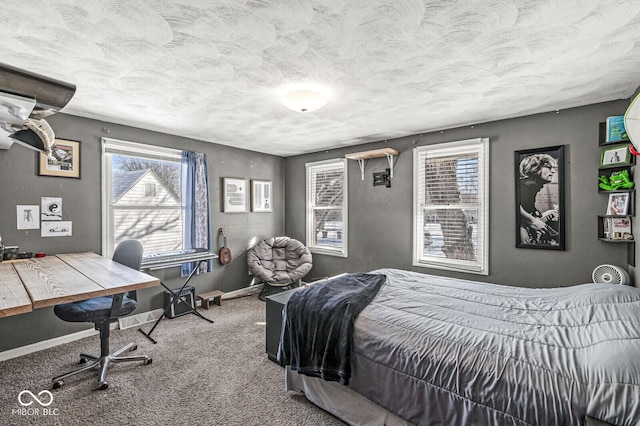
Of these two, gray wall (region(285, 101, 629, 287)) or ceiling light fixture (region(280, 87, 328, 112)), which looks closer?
ceiling light fixture (region(280, 87, 328, 112))

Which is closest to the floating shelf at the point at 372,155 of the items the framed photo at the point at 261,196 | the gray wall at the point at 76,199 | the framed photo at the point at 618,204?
the framed photo at the point at 261,196

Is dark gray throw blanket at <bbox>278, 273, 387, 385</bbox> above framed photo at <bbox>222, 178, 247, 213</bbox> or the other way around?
A: the other way around

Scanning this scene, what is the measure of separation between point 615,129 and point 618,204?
2.13ft

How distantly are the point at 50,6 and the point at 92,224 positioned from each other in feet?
8.21

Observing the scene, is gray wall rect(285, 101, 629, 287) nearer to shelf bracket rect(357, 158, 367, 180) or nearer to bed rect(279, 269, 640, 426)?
shelf bracket rect(357, 158, 367, 180)

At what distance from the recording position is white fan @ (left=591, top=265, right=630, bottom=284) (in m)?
2.55

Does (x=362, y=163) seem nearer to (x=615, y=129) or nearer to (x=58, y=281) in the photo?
(x=615, y=129)

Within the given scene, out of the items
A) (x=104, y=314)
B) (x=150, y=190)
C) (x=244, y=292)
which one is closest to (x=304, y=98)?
(x=104, y=314)

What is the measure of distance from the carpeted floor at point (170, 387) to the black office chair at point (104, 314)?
0.08 m

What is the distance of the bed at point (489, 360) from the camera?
1.20m

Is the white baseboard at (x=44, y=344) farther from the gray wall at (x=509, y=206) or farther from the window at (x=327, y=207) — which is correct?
the gray wall at (x=509, y=206)

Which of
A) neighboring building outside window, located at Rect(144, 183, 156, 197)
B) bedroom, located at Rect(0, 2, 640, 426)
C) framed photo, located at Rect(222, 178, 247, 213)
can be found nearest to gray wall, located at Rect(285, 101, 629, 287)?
bedroom, located at Rect(0, 2, 640, 426)

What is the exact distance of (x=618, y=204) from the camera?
102 inches

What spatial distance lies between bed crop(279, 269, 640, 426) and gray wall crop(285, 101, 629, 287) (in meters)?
0.99
